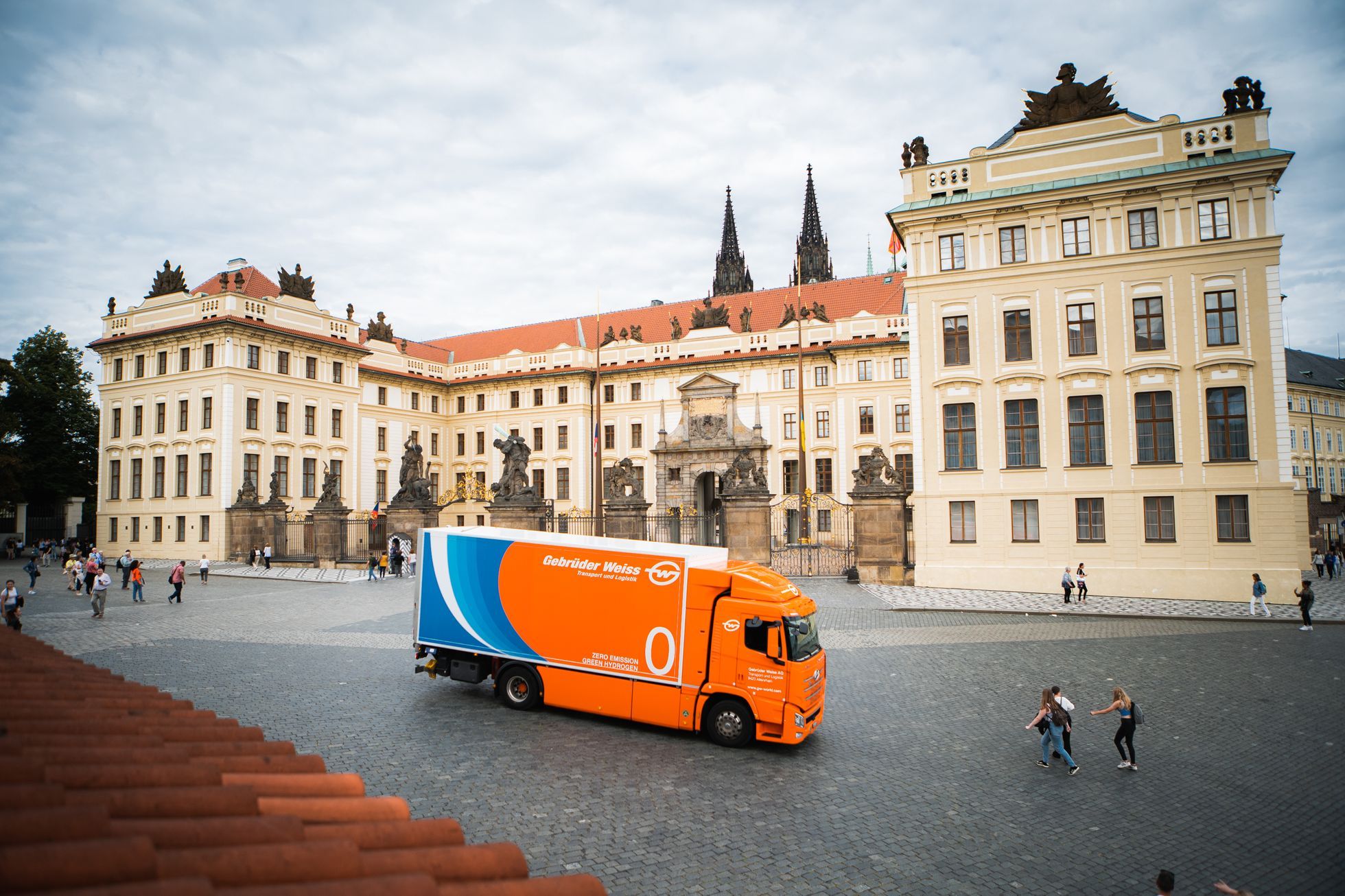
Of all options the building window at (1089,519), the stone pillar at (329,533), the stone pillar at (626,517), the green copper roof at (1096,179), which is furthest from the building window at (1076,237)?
the stone pillar at (329,533)

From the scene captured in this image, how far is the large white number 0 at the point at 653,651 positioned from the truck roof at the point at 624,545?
106 centimetres

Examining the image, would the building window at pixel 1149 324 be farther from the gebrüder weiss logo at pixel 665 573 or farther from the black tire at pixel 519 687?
the black tire at pixel 519 687

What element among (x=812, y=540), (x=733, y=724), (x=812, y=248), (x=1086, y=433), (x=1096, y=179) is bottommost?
(x=733, y=724)

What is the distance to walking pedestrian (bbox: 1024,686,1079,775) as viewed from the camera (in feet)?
33.4

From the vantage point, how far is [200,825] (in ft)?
7.66

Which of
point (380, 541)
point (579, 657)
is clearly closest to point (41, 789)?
point (579, 657)

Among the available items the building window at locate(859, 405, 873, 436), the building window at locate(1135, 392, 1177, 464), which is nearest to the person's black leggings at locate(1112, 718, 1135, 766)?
the building window at locate(1135, 392, 1177, 464)

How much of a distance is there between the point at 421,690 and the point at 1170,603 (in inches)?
941

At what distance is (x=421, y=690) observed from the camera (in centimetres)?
1397

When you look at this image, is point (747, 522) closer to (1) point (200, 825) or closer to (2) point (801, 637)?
(2) point (801, 637)

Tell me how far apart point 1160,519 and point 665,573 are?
2275cm

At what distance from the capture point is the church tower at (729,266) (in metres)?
86.5

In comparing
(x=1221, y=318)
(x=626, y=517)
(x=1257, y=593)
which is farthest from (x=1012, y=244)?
(x=626, y=517)

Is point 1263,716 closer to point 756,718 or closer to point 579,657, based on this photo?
point 756,718
